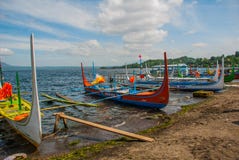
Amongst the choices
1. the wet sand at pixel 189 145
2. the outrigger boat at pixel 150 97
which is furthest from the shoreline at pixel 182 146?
the outrigger boat at pixel 150 97

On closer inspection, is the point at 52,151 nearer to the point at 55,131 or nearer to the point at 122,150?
the point at 55,131

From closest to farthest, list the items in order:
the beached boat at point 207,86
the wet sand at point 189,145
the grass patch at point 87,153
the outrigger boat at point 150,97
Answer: the wet sand at point 189,145 < the grass patch at point 87,153 < the outrigger boat at point 150,97 < the beached boat at point 207,86

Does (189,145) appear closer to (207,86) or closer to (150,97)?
(150,97)

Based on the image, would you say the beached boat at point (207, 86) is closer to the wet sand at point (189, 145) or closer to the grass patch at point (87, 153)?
the wet sand at point (189, 145)

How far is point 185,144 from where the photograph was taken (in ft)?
21.1

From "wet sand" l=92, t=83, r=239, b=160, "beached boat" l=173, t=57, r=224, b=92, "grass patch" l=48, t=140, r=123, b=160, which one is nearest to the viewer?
"wet sand" l=92, t=83, r=239, b=160

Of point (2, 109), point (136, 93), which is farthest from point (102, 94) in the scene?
point (2, 109)

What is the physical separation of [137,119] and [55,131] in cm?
507

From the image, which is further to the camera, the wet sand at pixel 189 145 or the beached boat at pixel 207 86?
the beached boat at pixel 207 86

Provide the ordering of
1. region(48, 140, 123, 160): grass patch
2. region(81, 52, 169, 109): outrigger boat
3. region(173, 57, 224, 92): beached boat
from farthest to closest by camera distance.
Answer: region(173, 57, 224, 92): beached boat → region(81, 52, 169, 109): outrigger boat → region(48, 140, 123, 160): grass patch

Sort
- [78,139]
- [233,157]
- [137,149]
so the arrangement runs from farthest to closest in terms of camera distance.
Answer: [78,139] → [137,149] → [233,157]

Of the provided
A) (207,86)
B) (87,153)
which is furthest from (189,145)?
(207,86)

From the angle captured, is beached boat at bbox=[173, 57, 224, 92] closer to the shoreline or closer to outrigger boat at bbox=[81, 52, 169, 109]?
outrigger boat at bbox=[81, 52, 169, 109]

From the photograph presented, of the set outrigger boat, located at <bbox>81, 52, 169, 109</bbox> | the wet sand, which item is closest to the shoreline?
the wet sand
